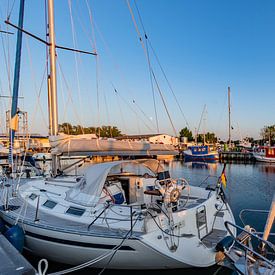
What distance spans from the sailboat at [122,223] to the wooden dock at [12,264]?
152 cm

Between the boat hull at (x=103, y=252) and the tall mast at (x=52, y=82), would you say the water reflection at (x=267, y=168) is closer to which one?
the tall mast at (x=52, y=82)

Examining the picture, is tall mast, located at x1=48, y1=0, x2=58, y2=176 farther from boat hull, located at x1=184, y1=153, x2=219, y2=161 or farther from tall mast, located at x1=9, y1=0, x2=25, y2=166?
boat hull, located at x1=184, y1=153, x2=219, y2=161

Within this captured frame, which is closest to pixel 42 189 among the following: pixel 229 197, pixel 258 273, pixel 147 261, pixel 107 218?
pixel 107 218

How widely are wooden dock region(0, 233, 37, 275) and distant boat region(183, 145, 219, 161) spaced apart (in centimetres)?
4237

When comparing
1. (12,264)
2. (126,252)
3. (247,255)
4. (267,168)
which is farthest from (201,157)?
(12,264)

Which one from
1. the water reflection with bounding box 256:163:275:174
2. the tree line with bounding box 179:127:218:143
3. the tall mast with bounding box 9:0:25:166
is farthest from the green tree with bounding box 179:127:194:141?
the tall mast with bounding box 9:0:25:166

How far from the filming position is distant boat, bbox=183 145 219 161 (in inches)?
1762

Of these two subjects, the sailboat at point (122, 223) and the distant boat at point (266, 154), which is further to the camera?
the distant boat at point (266, 154)

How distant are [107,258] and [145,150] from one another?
330cm

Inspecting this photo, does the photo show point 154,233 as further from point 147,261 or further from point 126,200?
point 126,200

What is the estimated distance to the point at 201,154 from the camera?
149 feet

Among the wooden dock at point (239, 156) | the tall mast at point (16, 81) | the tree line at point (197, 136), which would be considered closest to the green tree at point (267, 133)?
the tree line at point (197, 136)

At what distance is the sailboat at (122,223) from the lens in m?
4.59

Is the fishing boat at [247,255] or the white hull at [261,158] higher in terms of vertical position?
the fishing boat at [247,255]
